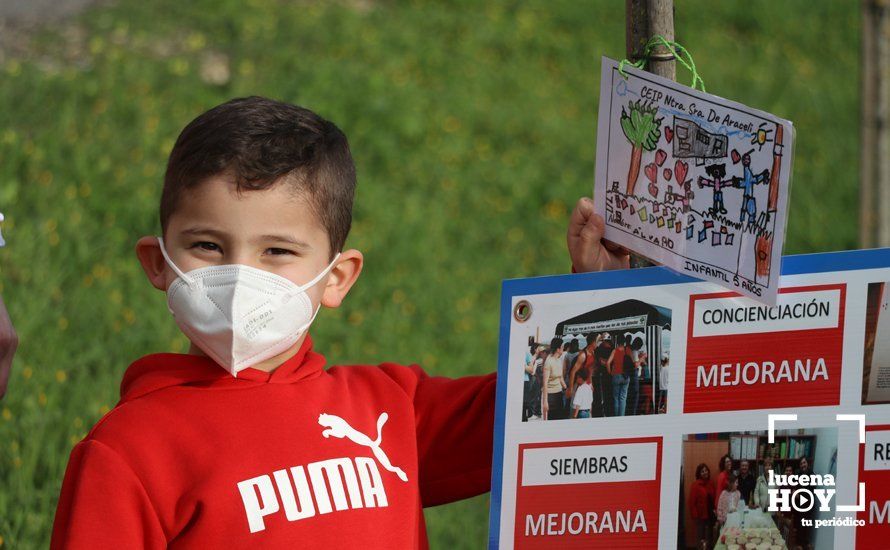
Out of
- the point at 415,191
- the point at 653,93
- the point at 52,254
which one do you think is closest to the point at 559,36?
the point at 415,191

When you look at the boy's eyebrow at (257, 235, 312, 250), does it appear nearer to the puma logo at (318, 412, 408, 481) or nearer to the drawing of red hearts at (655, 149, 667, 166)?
the puma logo at (318, 412, 408, 481)

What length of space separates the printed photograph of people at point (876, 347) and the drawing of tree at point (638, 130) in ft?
1.48

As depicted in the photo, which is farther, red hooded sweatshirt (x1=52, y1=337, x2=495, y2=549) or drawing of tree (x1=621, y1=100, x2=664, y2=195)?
drawing of tree (x1=621, y1=100, x2=664, y2=195)

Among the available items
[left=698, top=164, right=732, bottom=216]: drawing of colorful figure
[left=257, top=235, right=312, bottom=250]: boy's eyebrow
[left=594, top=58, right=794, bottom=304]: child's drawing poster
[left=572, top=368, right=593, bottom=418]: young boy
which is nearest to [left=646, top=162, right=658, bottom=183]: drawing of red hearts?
[left=594, top=58, right=794, bottom=304]: child's drawing poster

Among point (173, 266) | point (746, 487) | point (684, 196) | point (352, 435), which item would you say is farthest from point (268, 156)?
point (746, 487)

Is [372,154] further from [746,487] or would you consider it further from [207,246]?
[746,487]

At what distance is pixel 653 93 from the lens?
206cm

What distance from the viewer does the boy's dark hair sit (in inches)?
79.2

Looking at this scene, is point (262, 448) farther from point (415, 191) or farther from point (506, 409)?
point (415, 191)

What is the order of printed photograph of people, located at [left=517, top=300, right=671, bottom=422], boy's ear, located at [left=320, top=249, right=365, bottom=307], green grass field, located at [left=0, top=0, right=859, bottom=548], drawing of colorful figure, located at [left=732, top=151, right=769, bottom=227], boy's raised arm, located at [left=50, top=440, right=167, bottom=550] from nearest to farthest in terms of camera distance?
boy's raised arm, located at [left=50, top=440, right=167, bottom=550], drawing of colorful figure, located at [left=732, top=151, right=769, bottom=227], printed photograph of people, located at [left=517, top=300, right=671, bottom=422], boy's ear, located at [left=320, top=249, right=365, bottom=307], green grass field, located at [left=0, top=0, right=859, bottom=548]

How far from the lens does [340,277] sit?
7.22 feet

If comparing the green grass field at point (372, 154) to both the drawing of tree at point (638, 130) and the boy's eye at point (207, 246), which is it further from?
the drawing of tree at point (638, 130)

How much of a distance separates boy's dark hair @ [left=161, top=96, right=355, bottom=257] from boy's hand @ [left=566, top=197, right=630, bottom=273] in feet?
1.41

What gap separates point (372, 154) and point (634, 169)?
4735 millimetres
